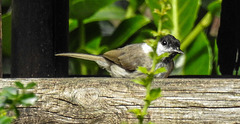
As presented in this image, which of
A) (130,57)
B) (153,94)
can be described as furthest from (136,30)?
(153,94)

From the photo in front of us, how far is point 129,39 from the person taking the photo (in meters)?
3.78

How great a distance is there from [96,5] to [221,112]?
205cm

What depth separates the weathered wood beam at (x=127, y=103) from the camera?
4.98ft

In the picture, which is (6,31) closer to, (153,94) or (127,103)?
(127,103)

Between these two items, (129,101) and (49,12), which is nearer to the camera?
(129,101)

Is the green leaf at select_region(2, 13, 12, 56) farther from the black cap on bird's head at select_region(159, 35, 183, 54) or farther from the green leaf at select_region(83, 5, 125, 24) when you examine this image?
the black cap on bird's head at select_region(159, 35, 183, 54)

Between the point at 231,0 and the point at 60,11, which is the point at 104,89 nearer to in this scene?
the point at 60,11

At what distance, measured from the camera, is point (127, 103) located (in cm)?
153

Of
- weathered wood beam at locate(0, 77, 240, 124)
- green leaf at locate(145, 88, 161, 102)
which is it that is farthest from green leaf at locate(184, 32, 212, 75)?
green leaf at locate(145, 88, 161, 102)

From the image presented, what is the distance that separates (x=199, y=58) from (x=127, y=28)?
68 centimetres

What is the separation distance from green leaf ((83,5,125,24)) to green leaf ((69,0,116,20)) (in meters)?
0.11

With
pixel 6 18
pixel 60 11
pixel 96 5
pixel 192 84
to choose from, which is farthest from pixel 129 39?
pixel 192 84

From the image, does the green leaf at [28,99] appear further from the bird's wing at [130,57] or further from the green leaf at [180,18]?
the green leaf at [180,18]

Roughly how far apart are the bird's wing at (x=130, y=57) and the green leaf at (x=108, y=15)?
642mm
